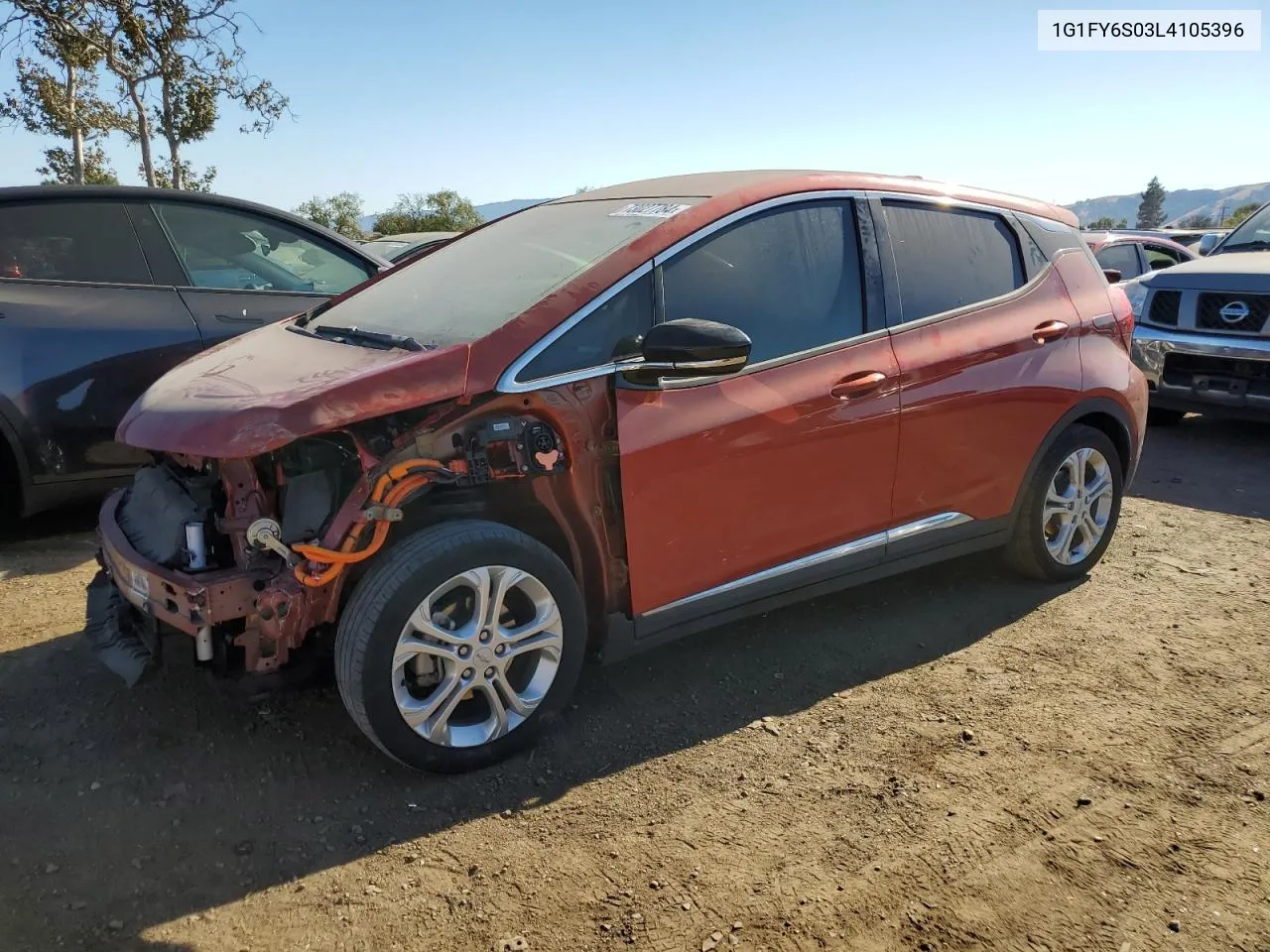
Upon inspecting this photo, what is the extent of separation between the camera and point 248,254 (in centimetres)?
513

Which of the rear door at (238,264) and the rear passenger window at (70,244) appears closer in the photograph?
the rear passenger window at (70,244)

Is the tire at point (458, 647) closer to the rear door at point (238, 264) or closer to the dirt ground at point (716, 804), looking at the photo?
the dirt ground at point (716, 804)

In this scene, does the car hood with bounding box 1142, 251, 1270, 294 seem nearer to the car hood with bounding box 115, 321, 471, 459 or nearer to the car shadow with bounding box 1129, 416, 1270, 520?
the car shadow with bounding box 1129, 416, 1270, 520

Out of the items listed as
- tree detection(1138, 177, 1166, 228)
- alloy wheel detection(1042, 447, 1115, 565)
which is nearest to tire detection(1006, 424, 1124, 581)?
alloy wheel detection(1042, 447, 1115, 565)

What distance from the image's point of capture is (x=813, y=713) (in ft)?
10.9

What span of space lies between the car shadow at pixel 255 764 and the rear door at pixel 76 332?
1.10 meters

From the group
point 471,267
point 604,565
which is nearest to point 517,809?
point 604,565

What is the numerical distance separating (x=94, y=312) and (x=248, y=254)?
0.91m

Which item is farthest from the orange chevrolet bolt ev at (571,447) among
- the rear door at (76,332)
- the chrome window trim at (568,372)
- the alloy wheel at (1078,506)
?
the rear door at (76,332)

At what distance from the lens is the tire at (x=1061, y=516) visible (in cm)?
420

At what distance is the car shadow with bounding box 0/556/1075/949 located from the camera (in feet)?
8.14

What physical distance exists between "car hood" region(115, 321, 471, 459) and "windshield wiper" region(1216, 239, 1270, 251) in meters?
7.77

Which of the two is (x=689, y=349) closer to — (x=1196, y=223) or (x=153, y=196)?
(x=153, y=196)

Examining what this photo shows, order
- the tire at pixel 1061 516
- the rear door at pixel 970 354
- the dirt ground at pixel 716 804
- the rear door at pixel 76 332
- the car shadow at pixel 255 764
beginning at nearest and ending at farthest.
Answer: the dirt ground at pixel 716 804
the car shadow at pixel 255 764
the rear door at pixel 970 354
the tire at pixel 1061 516
the rear door at pixel 76 332
